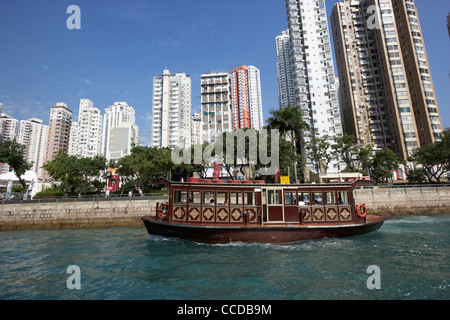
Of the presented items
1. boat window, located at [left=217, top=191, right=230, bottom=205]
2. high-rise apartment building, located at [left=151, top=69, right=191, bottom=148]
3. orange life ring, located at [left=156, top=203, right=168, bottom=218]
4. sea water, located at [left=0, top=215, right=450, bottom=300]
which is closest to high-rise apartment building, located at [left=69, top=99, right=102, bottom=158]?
high-rise apartment building, located at [left=151, top=69, right=191, bottom=148]

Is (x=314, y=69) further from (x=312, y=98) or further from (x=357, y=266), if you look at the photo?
(x=357, y=266)

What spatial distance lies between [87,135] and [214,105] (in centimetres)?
6711

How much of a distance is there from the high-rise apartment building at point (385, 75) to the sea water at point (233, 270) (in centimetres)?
4838

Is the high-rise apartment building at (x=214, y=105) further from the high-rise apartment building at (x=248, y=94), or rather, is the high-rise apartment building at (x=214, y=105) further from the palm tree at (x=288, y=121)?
the high-rise apartment building at (x=248, y=94)

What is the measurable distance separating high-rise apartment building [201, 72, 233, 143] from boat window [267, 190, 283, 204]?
171 feet

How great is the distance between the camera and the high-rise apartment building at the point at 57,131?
97.9 m

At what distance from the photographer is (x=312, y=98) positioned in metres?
50.3

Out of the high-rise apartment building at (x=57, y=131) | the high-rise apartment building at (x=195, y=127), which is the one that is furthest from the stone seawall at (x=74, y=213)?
the high-rise apartment building at (x=57, y=131)

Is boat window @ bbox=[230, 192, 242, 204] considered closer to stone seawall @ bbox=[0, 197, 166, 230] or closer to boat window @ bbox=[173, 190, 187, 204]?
boat window @ bbox=[173, 190, 187, 204]

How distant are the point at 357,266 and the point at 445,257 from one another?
399cm

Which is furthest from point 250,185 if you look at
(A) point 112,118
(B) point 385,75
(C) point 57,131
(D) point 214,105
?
(C) point 57,131

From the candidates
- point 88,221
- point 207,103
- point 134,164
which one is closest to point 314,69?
point 207,103

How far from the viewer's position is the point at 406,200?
23125 mm

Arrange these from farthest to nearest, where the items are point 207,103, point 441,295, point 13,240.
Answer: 1. point 207,103
2. point 13,240
3. point 441,295
